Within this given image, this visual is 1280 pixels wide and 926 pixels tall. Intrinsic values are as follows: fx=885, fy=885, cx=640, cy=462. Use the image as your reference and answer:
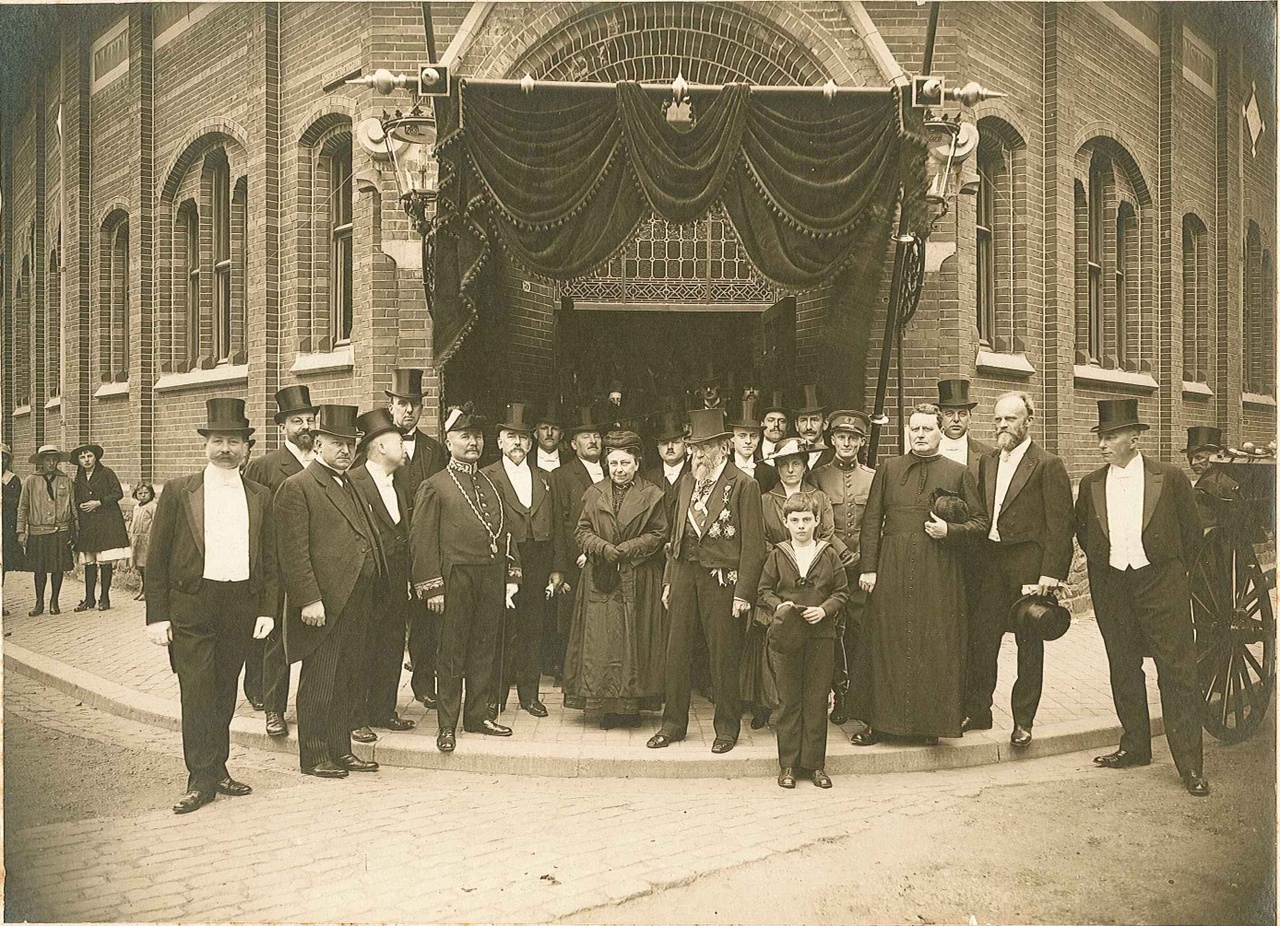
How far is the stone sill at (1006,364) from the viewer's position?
8070 millimetres

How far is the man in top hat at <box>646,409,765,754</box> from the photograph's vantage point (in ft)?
17.6

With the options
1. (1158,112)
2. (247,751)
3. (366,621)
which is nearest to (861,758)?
(366,621)

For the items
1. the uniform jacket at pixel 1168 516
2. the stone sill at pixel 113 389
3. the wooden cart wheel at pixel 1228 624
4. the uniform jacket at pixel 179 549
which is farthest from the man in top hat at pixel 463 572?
the wooden cart wheel at pixel 1228 624

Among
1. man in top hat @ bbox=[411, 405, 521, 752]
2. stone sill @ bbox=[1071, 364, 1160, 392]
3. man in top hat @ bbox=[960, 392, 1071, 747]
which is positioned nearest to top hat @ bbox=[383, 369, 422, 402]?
man in top hat @ bbox=[411, 405, 521, 752]

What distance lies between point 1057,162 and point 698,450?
190 inches

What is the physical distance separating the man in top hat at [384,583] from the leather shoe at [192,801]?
93cm

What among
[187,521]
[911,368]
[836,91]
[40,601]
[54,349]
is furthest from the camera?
[911,368]

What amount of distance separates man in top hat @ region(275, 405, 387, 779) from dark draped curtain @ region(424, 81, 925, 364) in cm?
100

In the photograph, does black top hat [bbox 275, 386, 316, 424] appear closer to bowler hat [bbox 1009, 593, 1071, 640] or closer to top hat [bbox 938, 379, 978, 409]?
top hat [bbox 938, 379, 978, 409]

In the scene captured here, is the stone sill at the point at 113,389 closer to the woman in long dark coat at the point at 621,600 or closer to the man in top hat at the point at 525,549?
the man in top hat at the point at 525,549

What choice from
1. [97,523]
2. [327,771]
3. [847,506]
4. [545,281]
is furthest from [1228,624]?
[97,523]

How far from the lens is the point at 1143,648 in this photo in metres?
5.11

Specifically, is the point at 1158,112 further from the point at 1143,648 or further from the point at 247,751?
the point at 247,751

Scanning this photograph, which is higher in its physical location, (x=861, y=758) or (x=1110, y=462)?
(x=1110, y=462)
